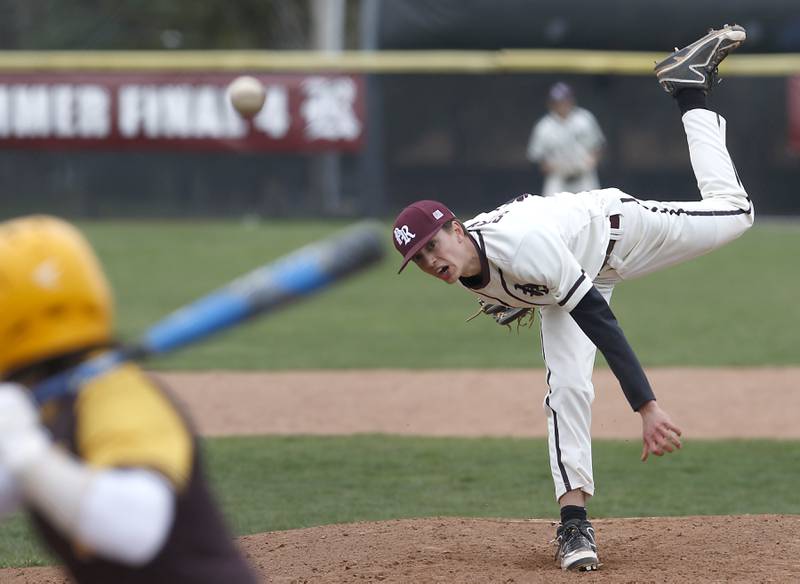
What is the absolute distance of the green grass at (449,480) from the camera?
6695 mm

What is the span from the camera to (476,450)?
8172 millimetres

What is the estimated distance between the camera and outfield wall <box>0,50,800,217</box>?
21531 mm

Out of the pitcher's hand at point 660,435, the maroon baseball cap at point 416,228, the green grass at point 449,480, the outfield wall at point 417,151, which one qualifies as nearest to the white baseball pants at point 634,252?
the pitcher's hand at point 660,435

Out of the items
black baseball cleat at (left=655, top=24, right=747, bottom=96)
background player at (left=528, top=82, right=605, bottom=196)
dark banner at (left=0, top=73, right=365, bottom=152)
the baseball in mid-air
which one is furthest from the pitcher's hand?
dark banner at (left=0, top=73, right=365, bottom=152)

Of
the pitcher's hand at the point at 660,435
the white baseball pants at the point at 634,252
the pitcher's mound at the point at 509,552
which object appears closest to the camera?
the pitcher's hand at the point at 660,435

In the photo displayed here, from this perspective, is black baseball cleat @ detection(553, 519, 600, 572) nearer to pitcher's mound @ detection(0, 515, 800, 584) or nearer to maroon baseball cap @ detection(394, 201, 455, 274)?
pitcher's mound @ detection(0, 515, 800, 584)

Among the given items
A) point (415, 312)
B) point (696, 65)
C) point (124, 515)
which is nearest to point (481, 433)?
point (696, 65)

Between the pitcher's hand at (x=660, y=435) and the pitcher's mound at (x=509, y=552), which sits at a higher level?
the pitcher's hand at (x=660, y=435)

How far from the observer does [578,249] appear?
17.5ft

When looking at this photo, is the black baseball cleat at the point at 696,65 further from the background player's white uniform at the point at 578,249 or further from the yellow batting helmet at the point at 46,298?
the yellow batting helmet at the point at 46,298

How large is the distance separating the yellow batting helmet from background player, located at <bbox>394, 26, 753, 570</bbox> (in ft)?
7.15

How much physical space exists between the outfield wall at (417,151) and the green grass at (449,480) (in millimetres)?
13713

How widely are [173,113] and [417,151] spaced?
4.00 m

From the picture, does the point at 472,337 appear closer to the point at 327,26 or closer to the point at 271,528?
the point at 271,528
